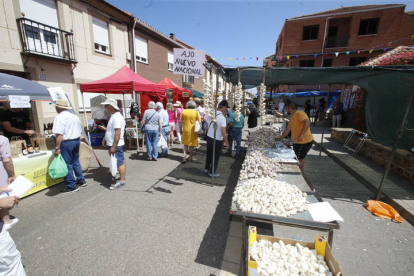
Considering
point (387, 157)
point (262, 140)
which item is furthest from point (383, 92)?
point (262, 140)

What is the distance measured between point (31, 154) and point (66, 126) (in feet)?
3.32

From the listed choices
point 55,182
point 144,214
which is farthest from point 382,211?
point 55,182

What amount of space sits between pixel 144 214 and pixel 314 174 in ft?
15.9

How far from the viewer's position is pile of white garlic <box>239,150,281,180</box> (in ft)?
11.2

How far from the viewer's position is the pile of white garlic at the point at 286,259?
5.58 feet

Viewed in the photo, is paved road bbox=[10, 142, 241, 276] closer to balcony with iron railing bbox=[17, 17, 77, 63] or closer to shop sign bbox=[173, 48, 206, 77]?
shop sign bbox=[173, 48, 206, 77]

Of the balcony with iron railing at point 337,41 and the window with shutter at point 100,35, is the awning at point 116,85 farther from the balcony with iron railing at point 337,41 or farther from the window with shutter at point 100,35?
the balcony with iron railing at point 337,41

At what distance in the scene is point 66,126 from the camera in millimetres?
3902

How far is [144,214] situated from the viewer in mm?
3477

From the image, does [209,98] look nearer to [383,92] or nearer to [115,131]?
[115,131]

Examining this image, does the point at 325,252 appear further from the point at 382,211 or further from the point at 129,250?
the point at 382,211

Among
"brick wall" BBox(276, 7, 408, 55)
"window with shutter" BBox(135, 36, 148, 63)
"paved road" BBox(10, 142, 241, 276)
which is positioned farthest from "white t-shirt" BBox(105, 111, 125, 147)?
"brick wall" BBox(276, 7, 408, 55)

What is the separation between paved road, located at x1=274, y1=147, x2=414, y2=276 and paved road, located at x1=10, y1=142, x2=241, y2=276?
1.32 m

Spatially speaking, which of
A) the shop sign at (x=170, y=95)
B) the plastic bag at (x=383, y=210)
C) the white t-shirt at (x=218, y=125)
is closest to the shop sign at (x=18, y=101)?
the white t-shirt at (x=218, y=125)
